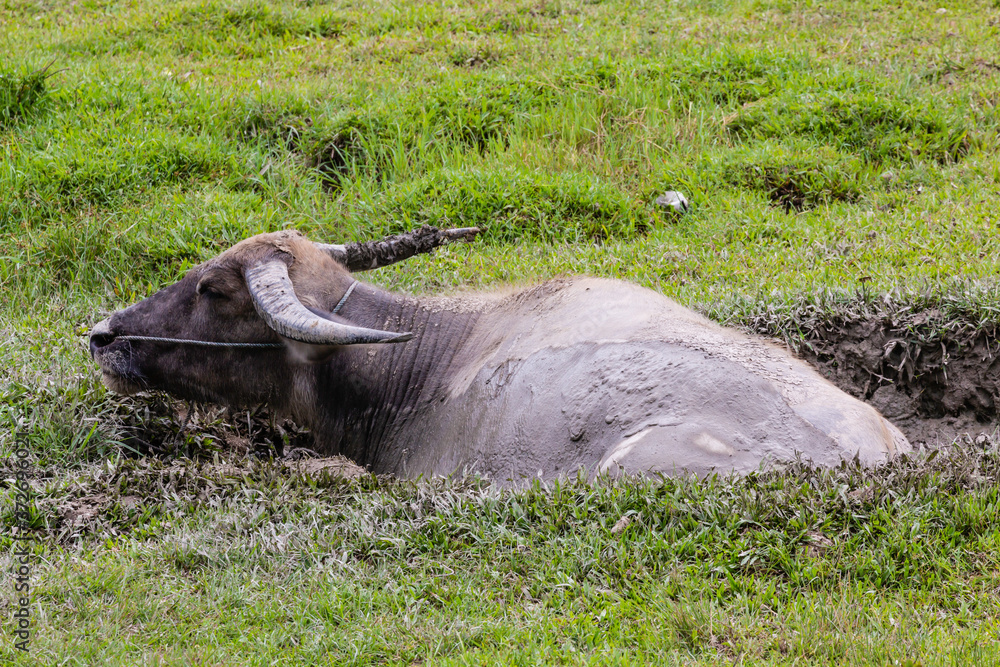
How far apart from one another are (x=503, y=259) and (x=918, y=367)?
9.36ft

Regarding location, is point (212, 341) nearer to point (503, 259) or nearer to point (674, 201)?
point (503, 259)

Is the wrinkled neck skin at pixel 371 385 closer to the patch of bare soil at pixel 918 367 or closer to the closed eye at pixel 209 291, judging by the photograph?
the closed eye at pixel 209 291

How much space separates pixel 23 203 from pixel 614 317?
17.3ft

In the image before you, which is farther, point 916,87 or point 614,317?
point 916,87

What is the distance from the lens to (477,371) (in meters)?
4.41

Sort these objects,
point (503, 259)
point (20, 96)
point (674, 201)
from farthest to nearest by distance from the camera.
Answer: point (20, 96) → point (674, 201) → point (503, 259)

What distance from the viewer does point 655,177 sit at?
25.0ft

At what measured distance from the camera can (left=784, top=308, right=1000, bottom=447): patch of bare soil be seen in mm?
4668

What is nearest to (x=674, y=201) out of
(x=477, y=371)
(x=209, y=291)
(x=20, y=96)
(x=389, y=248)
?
(x=389, y=248)

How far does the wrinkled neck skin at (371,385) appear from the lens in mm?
4680

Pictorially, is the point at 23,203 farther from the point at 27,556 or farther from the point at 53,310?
the point at 27,556

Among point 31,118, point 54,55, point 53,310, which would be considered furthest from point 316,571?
point 54,55

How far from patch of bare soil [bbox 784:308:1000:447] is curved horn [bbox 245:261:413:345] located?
2.41 m

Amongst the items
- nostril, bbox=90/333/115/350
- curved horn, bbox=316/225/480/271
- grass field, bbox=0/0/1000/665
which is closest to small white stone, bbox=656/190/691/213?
grass field, bbox=0/0/1000/665
